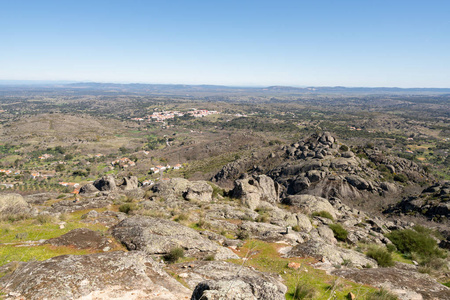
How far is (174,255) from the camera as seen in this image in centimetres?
1138

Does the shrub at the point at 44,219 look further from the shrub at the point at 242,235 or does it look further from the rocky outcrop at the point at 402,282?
the rocky outcrop at the point at 402,282

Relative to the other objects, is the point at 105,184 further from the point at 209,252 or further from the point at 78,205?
the point at 209,252

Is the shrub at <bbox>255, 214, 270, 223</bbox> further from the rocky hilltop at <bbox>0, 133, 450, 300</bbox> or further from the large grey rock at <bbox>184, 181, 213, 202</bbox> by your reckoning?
the large grey rock at <bbox>184, 181, 213, 202</bbox>

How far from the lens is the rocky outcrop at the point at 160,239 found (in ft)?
40.0

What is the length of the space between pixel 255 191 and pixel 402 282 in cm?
2248

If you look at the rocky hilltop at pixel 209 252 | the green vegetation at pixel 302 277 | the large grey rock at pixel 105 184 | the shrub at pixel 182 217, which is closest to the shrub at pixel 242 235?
the rocky hilltop at pixel 209 252

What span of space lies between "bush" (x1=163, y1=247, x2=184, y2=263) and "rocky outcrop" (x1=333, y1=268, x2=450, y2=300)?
739 centimetres

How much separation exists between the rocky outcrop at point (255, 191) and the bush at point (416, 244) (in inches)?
568

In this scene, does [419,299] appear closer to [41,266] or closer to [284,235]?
[284,235]

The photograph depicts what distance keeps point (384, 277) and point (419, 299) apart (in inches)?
71.8

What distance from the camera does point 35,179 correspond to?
89750 mm

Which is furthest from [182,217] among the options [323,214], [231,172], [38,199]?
[231,172]

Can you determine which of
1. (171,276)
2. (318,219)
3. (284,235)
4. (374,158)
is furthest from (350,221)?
(374,158)

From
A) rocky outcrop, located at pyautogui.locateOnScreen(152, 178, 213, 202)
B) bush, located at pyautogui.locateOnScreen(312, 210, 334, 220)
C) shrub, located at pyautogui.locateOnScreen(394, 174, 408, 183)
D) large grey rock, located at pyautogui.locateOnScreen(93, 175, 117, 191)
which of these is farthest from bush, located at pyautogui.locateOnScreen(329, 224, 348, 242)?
shrub, located at pyautogui.locateOnScreen(394, 174, 408, 183)
